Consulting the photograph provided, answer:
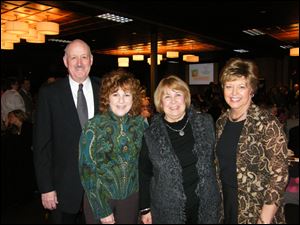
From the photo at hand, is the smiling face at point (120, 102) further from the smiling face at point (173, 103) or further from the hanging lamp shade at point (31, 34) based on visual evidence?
the hanging lamp shade at point (31, 34)

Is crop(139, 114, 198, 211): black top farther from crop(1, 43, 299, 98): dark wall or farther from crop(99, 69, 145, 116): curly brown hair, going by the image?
crop(1, 43, 299, 98): dark wall

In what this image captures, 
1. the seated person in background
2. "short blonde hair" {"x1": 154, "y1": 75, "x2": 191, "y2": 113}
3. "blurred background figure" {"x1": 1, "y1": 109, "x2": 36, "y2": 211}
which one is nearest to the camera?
"short blonde hair" {"x1": 154, "y1": 75, "x2": 191, "y2": 113}

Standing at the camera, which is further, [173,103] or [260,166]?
[173,103]

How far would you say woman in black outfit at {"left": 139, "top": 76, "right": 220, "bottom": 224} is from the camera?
185cm

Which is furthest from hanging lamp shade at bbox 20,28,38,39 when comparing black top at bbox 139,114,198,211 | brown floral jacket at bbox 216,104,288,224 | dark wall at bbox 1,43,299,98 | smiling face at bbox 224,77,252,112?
brown floral jacket at bbox 216,104,288,224

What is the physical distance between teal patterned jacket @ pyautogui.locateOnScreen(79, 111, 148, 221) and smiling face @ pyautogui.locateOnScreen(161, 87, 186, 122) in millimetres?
244

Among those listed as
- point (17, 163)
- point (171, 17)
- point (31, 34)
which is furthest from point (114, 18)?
point (17, 163)

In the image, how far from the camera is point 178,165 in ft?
6.05

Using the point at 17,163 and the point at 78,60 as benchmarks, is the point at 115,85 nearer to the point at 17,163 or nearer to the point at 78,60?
the point at 78,60

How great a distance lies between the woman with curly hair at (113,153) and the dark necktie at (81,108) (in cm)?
16

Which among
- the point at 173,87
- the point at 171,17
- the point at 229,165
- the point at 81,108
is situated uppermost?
the point at 171,17

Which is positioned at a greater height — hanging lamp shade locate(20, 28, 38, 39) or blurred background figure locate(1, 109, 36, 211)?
hanging lamp shade locate(20, 28, 38, 39)

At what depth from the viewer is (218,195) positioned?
6.31 ft

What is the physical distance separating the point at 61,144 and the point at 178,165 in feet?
2.52
